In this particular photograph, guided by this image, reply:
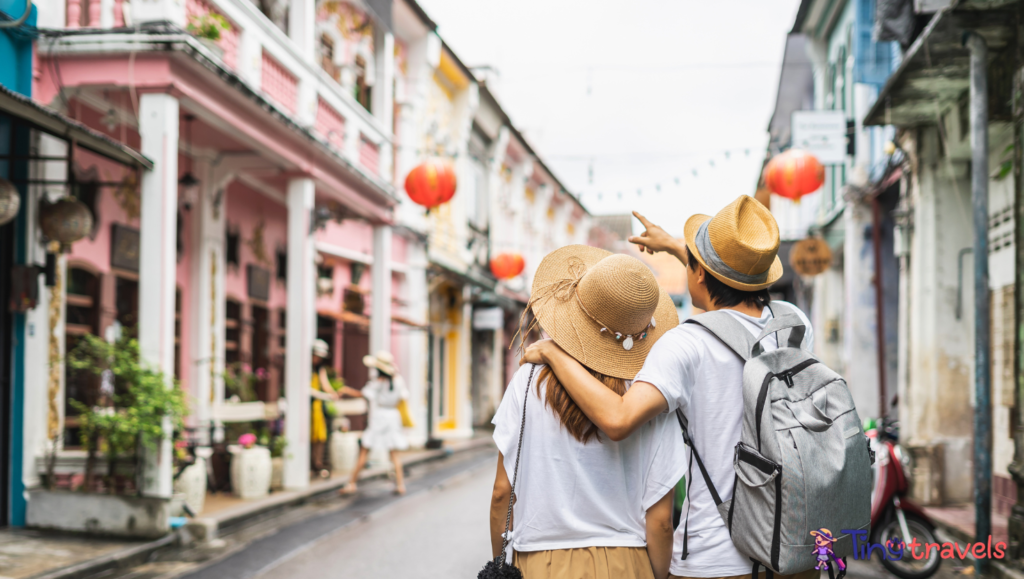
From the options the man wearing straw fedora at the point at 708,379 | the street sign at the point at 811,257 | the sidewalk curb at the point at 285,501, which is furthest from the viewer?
the street sign at the point at 811,257

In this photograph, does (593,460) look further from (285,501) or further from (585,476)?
(285,501)

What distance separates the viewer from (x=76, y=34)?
800 cm

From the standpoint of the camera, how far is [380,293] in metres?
14.3

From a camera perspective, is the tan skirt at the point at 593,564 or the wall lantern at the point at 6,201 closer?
the tan skirt at the point at 593,564

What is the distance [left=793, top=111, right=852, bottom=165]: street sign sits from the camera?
13.5m

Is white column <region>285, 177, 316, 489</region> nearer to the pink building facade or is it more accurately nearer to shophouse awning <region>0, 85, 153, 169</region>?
the pink building facade

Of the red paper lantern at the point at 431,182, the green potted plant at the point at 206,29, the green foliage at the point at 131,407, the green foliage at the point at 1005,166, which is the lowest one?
the green foliage at the point at 131,407

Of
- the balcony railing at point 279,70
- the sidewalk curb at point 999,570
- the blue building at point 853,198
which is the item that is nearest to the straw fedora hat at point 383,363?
the balcony railing at point 279,70

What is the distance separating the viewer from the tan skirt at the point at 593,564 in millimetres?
2455

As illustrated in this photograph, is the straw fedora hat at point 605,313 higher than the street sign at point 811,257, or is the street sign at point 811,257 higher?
the street sign at point 811,257

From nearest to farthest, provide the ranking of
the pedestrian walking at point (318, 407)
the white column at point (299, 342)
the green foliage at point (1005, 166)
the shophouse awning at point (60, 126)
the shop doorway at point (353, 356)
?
the shophouse awning at point (60, 126)
the green foliage at point (1005, 166)
the white column at point (299, 342)
the pedestrian walking at point (318, 407)
the shop doorway at point (353, 356)

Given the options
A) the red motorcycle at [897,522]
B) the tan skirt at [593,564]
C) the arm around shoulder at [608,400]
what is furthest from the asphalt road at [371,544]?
the arm around shoulder at [608,400]

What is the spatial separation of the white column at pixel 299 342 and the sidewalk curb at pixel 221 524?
42 centimetres

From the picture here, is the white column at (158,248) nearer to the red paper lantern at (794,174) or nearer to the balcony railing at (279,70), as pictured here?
the balcony railing at (279,70)
